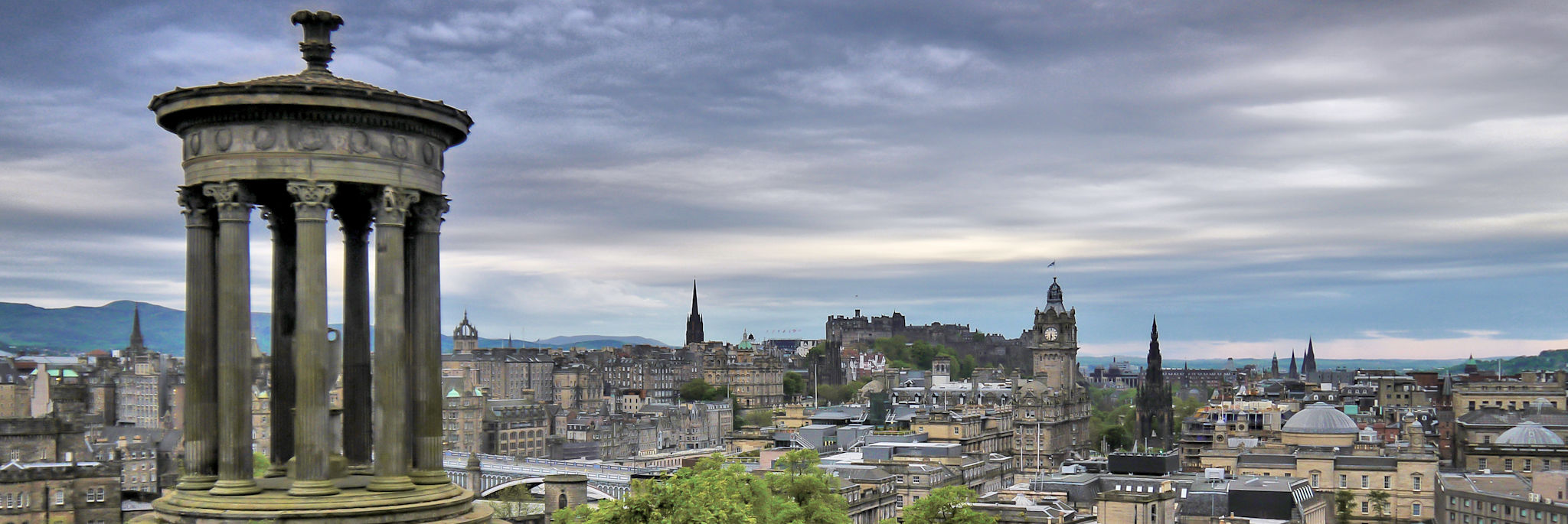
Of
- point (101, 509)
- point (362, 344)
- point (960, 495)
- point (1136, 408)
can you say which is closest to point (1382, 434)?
point (1136, 408)

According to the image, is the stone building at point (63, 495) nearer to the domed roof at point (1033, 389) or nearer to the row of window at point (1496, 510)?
the row of window at point (1496, 510)

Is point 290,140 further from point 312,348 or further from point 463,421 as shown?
point 463,421

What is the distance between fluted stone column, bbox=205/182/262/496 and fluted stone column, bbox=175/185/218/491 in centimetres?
36

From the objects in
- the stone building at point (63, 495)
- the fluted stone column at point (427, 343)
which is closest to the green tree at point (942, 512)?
the fluted stone column at point (427, 343)

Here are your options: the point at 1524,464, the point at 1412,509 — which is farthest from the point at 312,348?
the point at 1524,464

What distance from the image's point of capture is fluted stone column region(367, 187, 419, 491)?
2227cm

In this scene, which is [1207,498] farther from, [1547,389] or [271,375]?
[1547,389]

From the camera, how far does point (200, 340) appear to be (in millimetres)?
22344

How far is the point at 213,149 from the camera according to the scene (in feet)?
72.6

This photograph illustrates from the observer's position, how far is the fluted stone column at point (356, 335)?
2447cm

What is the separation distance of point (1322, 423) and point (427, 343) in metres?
117

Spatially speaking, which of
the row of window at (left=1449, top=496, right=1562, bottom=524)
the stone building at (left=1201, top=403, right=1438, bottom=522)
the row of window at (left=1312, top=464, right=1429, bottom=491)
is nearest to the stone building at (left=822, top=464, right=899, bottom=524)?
the stone building at (left=1201, top=403, right=1438, bottom=522)

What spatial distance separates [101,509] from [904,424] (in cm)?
10409

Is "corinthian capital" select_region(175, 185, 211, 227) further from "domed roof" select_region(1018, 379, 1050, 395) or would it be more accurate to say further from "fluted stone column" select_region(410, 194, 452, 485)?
"domed roof" select_region(1018, 379, 1050, 395)
